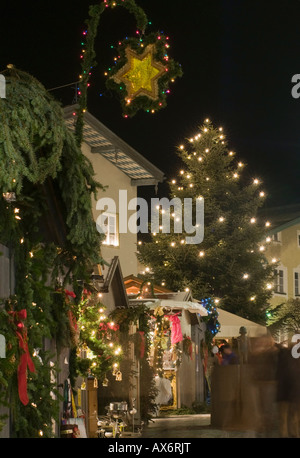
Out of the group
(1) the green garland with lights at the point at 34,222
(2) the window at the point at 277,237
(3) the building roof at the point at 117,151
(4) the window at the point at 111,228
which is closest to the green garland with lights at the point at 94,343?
(1) the green garland with lights at the point at 34,222

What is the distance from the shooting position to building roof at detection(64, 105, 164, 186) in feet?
86.2

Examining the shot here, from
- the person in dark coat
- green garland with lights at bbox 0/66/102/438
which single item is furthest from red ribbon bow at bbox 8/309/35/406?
the person in dark coat

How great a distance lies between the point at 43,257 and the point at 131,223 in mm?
21422

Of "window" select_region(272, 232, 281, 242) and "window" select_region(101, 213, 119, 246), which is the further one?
"window" select_region(272, 232, 281, 242)

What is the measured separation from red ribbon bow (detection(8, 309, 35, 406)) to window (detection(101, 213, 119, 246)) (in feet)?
64.8

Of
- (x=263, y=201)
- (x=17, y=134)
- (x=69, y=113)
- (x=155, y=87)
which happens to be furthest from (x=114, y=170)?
(x=17, y=134)

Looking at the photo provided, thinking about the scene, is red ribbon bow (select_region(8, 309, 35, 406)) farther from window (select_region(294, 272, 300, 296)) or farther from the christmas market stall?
window (select_region(294, 272, 300, 296))

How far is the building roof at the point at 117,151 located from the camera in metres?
26.3

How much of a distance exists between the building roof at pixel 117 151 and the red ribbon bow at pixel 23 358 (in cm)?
1668

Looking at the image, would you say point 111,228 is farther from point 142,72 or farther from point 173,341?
point 142,72

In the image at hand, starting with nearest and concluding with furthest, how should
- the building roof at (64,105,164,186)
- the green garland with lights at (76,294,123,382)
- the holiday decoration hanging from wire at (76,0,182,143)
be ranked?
the holiday decoration hanging from wire at (76,0,182,143) → the green garland with lights at (76,294,123,382) → the building roof at (64,105,164,186)

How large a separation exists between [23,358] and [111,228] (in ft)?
67.8

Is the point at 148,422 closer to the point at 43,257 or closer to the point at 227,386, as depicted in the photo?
the point at 227,386

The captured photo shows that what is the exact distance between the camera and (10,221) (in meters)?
8.52
